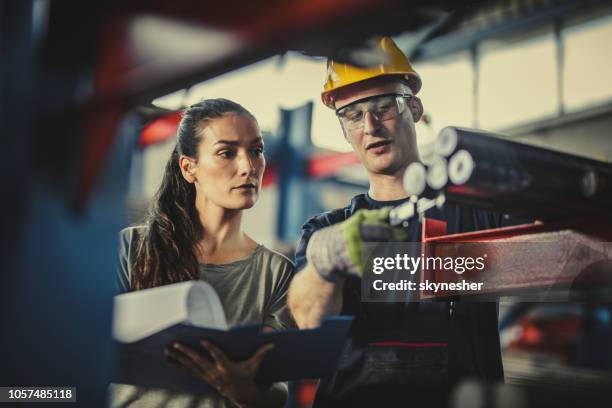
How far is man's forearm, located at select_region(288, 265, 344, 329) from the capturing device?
1500 millimetres

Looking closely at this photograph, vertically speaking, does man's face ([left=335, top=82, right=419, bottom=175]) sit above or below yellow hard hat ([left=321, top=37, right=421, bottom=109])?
below

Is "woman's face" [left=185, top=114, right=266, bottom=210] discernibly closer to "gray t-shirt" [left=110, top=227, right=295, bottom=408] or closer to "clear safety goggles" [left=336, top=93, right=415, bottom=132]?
"gray t-shirt" [left=110, top=227, right=295, bottom=408]

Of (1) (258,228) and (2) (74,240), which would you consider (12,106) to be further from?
(1) (258,228)

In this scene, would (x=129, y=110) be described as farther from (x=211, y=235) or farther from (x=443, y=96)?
(x=443, y=96)

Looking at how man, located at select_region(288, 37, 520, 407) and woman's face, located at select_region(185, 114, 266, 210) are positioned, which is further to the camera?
woman's face, located at select_region(185, 114, 266, 210)

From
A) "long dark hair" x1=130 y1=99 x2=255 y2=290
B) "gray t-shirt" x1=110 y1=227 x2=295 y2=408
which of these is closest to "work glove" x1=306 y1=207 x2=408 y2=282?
"gray t-shirt" x1=110 y1=227 x2=295 y2=408

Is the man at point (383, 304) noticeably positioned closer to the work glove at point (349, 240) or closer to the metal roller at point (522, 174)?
the work glove at point (349, 240)

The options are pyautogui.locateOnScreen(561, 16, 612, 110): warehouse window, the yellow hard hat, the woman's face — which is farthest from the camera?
the woman's face

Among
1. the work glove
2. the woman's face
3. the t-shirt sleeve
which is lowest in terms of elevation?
the t-shirt sleeve

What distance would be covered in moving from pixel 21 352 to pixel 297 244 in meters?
0.68

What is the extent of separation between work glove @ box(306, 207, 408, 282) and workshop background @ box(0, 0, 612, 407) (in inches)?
4.9

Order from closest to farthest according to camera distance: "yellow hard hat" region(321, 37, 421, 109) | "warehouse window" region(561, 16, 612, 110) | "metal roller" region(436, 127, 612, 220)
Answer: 1. "metal roller" region(436, 127, 612, 220)
2. "warehouse window" region(561, 16, 612, 110)
3. "yellow hard hat" region(321, 37, 421, 109)

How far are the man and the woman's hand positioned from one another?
0.15 meters

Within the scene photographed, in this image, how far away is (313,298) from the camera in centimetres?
152
